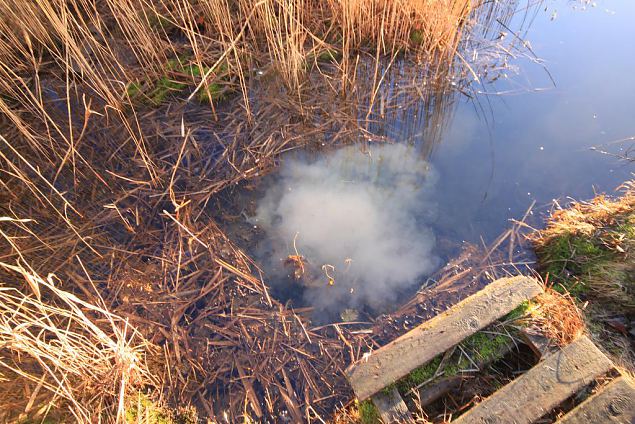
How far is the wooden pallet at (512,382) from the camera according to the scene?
52.9 inches

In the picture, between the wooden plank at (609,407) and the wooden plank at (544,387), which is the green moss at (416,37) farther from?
the wooden plank at (609,407)

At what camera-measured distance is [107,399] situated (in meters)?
1.51

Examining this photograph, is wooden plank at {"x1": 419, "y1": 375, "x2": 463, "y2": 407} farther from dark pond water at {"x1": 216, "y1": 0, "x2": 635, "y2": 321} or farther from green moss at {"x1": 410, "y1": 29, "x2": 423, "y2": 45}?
green moss at {"x1": 410, "y1": 29, "x2": 423, "y2": 45}

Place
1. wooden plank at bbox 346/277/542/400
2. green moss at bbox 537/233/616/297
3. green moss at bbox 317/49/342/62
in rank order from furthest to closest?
1. green moss at bbox 317/49/342/62
2. green moss at bbox 537/233/616/297
3. wooden plank at bbox 346/277/542/400

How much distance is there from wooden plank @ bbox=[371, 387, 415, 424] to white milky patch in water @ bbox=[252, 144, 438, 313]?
0.47 m

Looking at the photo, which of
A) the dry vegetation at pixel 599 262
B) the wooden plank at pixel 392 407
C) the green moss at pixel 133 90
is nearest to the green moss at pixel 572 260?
the dry vegetation at pixel 599 262

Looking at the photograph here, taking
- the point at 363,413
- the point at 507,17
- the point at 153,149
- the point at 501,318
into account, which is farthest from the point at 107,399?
the point at 507,17

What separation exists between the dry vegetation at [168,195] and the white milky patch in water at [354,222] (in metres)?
0.19

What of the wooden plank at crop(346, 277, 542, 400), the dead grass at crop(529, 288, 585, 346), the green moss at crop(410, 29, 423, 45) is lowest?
the dead grass at crop(529, 288, 585, 346)

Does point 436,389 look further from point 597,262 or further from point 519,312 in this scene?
point 597,262

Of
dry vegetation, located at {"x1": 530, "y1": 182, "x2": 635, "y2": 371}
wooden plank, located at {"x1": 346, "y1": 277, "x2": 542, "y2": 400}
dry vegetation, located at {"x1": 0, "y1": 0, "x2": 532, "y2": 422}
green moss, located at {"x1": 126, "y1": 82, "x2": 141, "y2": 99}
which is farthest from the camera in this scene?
green moss, located at {"x1": 126, "y1": 82, "x2": 141, "y2": 99}

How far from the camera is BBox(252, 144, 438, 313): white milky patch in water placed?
6.30 feet

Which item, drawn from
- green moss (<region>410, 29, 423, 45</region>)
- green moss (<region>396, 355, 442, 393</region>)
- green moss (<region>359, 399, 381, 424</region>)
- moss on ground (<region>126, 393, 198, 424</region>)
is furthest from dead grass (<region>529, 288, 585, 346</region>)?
green moss (<region>410, 29, 423, 45</region>)

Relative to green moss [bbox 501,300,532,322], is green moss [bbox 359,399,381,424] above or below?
below
